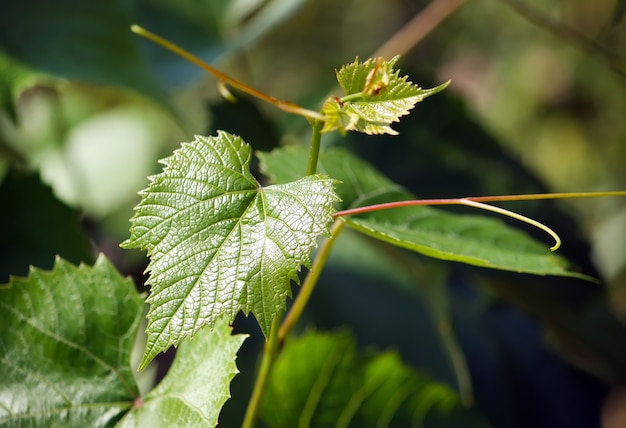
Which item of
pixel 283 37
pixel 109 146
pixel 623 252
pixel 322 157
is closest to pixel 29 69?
pixel 322 157

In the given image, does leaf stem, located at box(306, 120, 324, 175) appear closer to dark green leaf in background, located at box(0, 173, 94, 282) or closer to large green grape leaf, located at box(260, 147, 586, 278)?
large green grape leaf, located at box(260, 147, 586, 278)

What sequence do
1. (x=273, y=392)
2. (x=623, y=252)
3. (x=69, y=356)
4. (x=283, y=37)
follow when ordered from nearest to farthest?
(x=69, y=356) → (x=273, y=392) → (x=623, y=252) → (x=283, y=37)

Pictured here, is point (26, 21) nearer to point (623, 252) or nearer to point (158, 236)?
point (158, 236)

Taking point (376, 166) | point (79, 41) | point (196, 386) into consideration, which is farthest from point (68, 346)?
point (376, 166)

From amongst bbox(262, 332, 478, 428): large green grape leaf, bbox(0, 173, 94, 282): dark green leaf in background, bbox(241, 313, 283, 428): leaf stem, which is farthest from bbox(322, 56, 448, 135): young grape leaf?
bbox(0, 173, 94, 282): dark green leaf in background

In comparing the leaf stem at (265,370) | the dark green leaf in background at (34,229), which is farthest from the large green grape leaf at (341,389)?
the dark green leaf in background at (34,229)

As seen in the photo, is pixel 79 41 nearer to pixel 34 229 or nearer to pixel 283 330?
pixel 34 229
